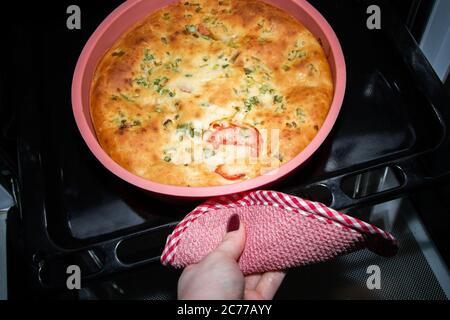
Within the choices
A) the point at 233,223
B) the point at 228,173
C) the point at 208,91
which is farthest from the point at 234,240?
the point at 208,91

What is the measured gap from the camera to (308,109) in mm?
991

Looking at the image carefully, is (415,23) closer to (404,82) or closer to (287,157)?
(404,82)

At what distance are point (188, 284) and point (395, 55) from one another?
747 millimetres

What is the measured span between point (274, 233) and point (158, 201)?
29 cm

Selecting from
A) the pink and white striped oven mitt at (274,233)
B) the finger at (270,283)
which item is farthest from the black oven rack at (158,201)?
the finger at (270,283)

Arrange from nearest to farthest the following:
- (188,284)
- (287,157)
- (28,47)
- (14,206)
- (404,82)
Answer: (188,284)
(287,157)
(404,82)
(28,47)
(14,206)

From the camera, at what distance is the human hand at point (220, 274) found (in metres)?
0.79

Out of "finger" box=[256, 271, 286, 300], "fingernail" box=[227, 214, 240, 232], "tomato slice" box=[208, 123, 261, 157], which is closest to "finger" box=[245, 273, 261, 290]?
"finger" box=[256, 271, 286, 300]

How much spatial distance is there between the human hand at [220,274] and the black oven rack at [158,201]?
4.7 inches

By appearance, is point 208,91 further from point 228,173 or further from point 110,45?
point 110,45

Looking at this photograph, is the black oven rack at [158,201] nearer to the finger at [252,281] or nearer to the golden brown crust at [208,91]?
the golden brown crust at [208,91]

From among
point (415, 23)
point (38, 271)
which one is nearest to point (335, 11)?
point (415, 23)

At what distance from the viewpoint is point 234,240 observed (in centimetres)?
87

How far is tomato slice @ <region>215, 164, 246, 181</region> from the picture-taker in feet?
3.04
